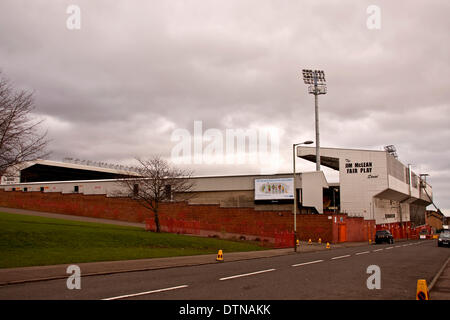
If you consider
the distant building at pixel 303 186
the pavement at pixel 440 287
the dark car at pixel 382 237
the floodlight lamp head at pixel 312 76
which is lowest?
the dark car at pixel 382 237

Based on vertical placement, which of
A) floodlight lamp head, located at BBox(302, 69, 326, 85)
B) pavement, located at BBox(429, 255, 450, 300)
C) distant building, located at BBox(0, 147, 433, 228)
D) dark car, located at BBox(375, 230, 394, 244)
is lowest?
dark car, located at BBox(375, 230, 394, 244)

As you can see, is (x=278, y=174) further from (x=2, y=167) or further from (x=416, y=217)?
(x=416, y=217)

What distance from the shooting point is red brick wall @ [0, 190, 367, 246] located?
46341mm

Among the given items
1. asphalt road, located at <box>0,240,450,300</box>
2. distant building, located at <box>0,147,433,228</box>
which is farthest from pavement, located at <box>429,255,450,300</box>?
distant building, located at <box>0,147,433,228</box>

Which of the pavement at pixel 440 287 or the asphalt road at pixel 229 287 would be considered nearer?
the asphalt road at pixel 229 287

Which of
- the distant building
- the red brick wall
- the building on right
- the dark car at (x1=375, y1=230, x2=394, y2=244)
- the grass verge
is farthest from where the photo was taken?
the building on right

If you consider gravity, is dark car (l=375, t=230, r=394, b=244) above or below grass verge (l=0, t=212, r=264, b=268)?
below

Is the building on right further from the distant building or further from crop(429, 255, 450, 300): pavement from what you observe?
crop(429, 255, 450, 300): pavement

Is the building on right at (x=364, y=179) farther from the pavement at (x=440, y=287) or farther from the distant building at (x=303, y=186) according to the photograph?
the pavement at (x=440, y=287)

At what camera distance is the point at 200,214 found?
158ft

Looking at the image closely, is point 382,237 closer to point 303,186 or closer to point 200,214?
point 303,186

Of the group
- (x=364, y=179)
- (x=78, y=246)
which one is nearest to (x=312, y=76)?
(x=364, y=179)

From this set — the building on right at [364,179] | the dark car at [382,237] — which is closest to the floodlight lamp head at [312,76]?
the building on right at [364,179]

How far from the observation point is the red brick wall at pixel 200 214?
4634 centimetres
